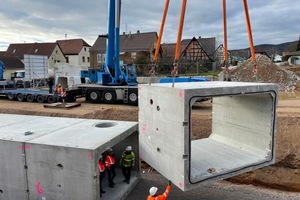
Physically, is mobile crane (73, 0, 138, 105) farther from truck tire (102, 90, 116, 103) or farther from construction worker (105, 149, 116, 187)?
construction worker (105, 149, 116, 187)

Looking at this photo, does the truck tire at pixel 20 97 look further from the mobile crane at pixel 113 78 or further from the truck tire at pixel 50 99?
the mobile crane at pixel 113 78

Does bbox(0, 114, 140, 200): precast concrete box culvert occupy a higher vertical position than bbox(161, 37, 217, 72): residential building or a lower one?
lower

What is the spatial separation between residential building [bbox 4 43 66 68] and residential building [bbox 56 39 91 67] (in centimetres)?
260

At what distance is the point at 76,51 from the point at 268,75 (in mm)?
40922

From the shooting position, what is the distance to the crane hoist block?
13.5 feet

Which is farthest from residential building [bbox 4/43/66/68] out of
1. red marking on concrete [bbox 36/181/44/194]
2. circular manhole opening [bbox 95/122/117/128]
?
red marking on concrete [bbox 36/181/44/194]

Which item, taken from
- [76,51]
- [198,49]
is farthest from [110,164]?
[76,51]

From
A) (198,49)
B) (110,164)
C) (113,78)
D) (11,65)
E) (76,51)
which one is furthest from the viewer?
(76,51)

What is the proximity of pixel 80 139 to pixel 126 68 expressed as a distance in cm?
1165

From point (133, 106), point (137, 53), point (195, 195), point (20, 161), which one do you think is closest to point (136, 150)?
point (195, 195)

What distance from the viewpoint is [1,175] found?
19.9ft

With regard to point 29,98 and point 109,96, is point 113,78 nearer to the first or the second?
point 109,96

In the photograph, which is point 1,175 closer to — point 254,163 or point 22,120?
point 22,120

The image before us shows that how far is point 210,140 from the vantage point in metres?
6.41
